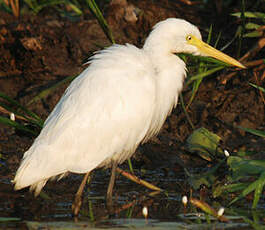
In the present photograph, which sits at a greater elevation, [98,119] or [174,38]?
[174,38]

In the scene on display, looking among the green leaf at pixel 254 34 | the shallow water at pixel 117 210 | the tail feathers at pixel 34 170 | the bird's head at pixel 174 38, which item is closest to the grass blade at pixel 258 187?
the shallow water at pixel 117 210

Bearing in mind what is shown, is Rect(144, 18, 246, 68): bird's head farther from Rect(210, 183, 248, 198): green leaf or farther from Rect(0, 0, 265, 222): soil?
Rect(210, 183, 248, 198): green leaf

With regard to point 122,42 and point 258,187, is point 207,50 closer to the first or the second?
point 258,187

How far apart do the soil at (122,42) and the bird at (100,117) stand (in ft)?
2.12

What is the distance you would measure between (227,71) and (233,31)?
106 cm

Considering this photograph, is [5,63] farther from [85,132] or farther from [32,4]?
[85,132]

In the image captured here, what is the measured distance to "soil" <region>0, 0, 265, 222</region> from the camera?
7145 millimetres

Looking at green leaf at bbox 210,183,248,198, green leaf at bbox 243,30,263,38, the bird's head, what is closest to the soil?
green leaf at bbox 243,30,263,38

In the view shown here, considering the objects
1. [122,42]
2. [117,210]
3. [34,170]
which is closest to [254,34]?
[122,42]

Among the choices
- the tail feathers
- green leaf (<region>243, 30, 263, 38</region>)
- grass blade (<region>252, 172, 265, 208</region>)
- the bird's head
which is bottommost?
grass blade (<region>252, 172, 265, 208</region>)

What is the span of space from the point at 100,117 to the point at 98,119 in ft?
0.08

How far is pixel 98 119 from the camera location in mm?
5578

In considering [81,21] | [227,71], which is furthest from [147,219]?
[81,21]

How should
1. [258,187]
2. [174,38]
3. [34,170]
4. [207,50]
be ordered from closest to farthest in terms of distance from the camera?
[258,187] < [34,170] < [174,38] < [207,50]
